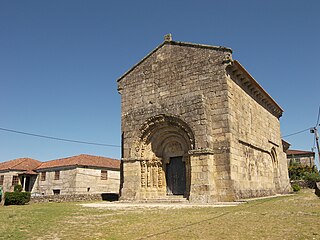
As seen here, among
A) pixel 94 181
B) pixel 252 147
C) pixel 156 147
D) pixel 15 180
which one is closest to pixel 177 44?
pixel 156 147

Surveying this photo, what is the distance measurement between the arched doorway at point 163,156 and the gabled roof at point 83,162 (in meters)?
15.4

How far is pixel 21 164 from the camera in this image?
32.2m

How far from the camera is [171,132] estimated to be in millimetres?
13531

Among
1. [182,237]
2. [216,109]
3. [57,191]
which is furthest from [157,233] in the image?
[57,191]

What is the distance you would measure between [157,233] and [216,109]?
8209 millimetres

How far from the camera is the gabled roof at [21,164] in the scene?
31.3 metres

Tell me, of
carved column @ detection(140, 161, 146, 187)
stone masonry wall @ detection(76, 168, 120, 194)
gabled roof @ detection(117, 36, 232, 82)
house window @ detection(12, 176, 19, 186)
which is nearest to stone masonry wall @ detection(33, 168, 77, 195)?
stone masonry wall @ detection(76, 168, 120, 194)

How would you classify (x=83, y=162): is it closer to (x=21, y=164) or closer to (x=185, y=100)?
(x=21, y=164)

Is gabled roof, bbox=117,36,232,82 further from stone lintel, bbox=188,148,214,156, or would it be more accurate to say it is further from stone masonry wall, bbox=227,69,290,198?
stone lintel, bbox=188,148,214,156

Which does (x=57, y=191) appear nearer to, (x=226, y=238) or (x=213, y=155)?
(x=213, y=155)

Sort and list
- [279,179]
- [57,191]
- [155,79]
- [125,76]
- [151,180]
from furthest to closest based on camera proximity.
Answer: [57,191]
[279,179]
[125,76]
[155,79]
[151,180]

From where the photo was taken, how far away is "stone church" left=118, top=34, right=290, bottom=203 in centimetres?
1172

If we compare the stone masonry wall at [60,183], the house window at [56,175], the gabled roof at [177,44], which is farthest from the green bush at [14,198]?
the house window at [56,175]

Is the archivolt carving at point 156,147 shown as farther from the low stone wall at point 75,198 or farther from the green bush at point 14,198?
the green bush at point 14,198
